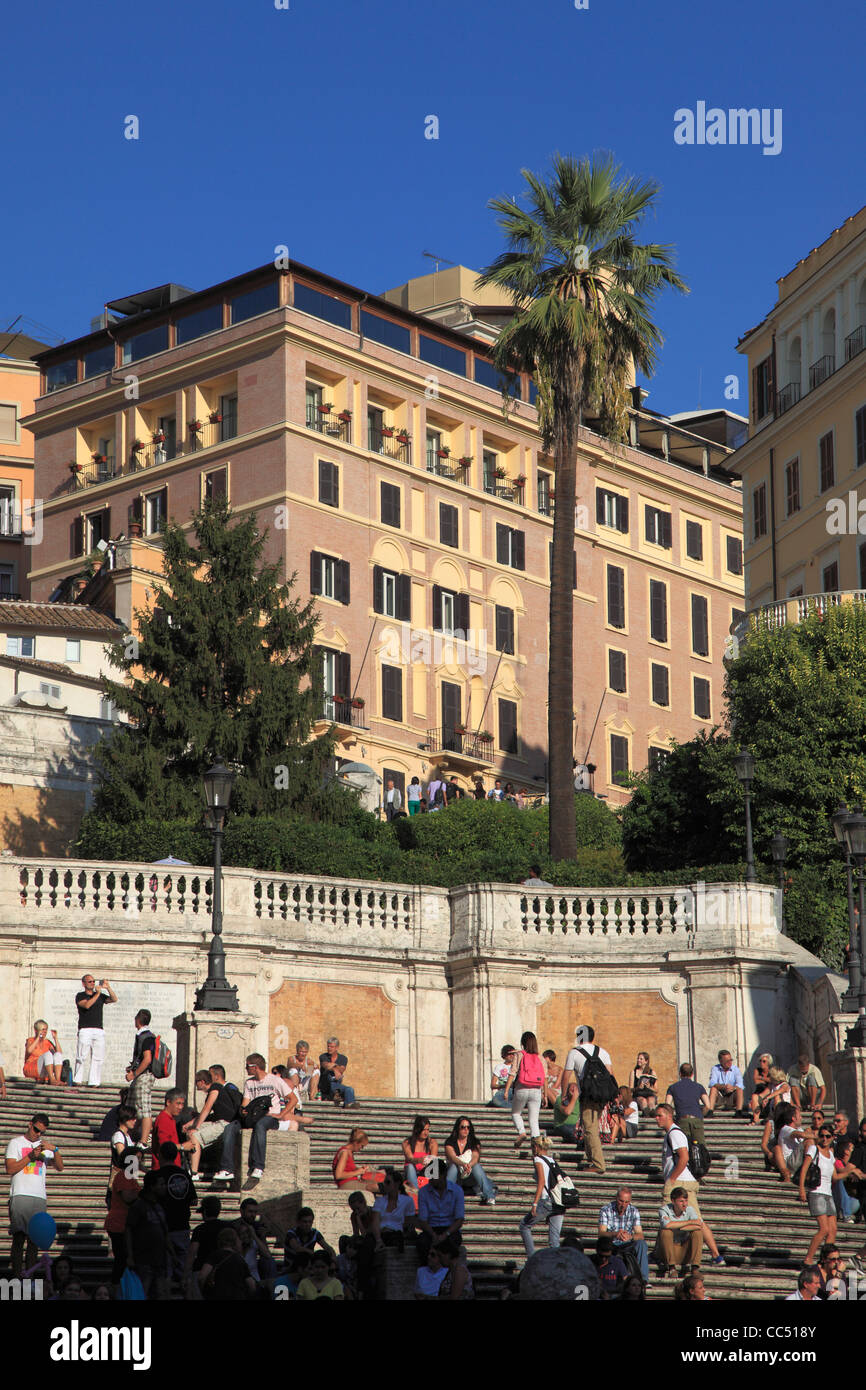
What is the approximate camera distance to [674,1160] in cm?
2439

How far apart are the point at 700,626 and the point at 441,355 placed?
1514cm

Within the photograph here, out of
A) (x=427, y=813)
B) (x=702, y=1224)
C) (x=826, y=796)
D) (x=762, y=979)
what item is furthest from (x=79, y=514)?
(x=702, y=1224)

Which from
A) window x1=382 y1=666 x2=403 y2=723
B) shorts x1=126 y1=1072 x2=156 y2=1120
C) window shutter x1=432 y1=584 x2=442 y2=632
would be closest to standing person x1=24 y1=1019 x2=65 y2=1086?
shorts x1=126 y1=1072 x2=156 y2=1120

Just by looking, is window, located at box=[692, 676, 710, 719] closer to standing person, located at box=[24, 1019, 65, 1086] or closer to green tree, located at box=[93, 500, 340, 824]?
green tree, located at box=[93, 500, 340, 824]

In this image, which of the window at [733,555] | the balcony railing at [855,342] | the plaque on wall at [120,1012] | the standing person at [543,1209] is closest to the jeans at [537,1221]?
the standing person at [543,1209]

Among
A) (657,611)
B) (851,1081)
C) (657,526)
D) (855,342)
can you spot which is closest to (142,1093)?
(851,1081)

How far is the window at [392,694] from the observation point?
69250 millimetres

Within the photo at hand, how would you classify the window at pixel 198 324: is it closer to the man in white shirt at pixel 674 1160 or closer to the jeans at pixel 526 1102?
the jeans at pixel 526 1102

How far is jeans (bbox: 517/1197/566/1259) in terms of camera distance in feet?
71.9

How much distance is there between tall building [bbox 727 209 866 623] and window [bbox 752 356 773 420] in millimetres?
27

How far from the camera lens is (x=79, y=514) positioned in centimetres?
7531

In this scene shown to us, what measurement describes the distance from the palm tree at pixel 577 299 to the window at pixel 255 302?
24915mm

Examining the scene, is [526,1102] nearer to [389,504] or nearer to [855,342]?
[855,342]
